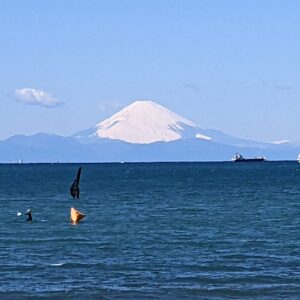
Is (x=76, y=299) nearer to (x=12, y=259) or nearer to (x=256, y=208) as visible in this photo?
(x=12, y=259)

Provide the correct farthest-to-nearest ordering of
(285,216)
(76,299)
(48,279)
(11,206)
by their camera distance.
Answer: (11,206) → (285,216) → (48,279) → (76,299)

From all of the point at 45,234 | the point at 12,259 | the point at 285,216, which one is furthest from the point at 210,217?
the point at 12,259

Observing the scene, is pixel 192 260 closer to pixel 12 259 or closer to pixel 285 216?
pixel 12 259

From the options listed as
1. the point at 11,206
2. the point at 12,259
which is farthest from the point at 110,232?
the point at 11,206

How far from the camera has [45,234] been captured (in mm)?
58938

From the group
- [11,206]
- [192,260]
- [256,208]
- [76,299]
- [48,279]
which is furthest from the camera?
[11,206]

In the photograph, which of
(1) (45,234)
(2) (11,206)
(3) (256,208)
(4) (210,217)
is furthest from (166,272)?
(2) (11,206)

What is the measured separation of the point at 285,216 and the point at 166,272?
112ft

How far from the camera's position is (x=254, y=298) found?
3559cm

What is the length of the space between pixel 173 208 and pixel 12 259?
1635 inches

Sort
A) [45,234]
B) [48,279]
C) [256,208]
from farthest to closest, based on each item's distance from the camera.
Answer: [256,208] → [45,234] → [48,279]

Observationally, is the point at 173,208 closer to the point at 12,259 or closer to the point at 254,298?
the point at 12,259

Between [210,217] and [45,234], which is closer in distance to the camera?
[45,234]

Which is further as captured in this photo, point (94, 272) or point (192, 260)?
point (192, 260)
